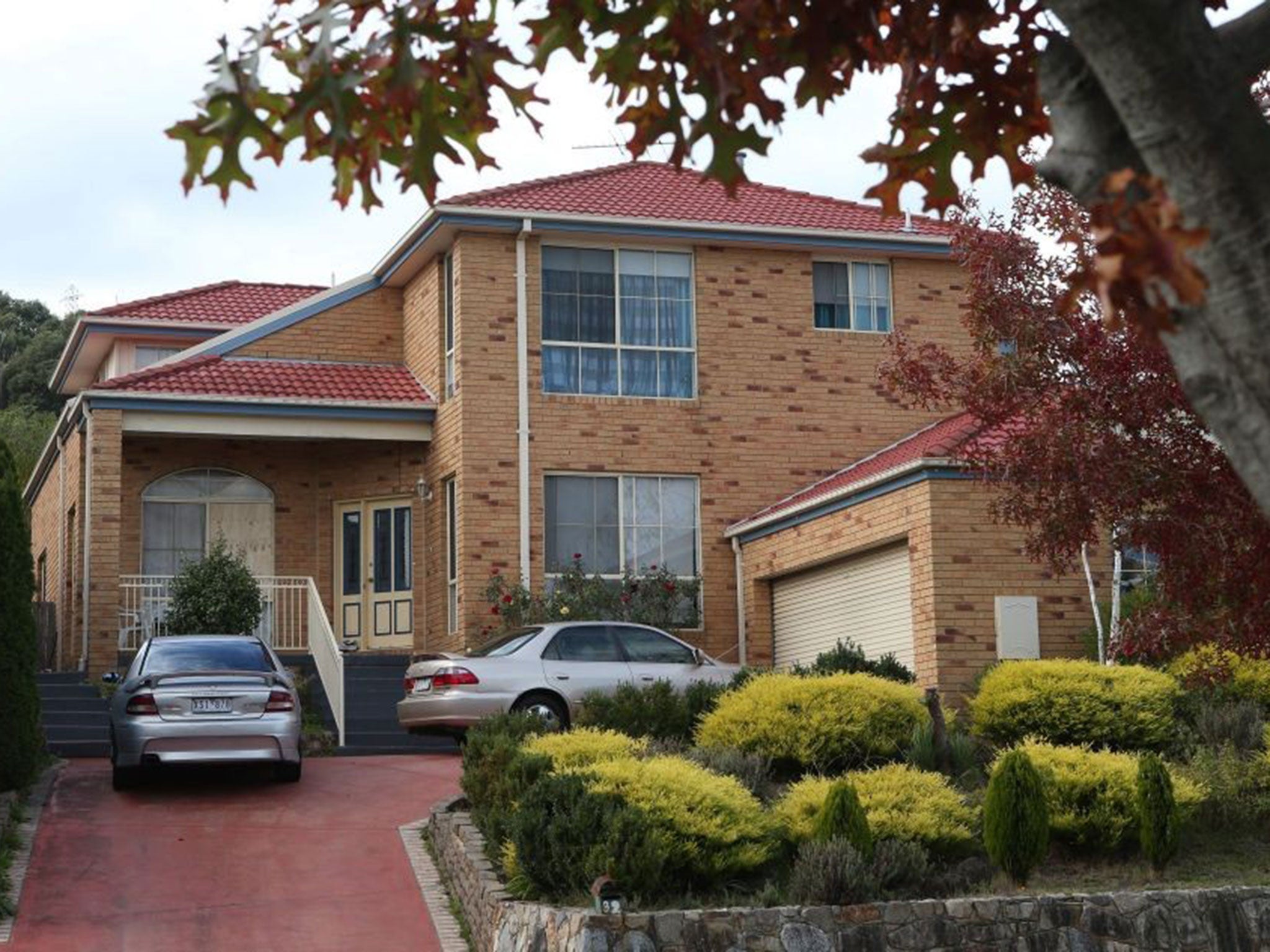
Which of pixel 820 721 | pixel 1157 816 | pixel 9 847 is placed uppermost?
pixel 820 721

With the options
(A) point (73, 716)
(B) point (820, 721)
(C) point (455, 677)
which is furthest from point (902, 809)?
(A) point (73, 716)

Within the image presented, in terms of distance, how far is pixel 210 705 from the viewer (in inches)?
669

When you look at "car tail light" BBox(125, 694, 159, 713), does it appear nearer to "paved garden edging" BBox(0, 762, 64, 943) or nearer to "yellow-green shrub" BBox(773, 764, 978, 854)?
"paved garden edging" BBox(0, 762, 64, 943)

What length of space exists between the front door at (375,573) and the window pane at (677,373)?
13.1 ft

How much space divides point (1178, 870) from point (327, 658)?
1159 cm

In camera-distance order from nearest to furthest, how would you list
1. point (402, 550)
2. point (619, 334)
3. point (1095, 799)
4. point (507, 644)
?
point (1095, 799), point (507, 644), point (619, 334), point (402, 550)

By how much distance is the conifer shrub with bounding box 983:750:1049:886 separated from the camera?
12.5 meters

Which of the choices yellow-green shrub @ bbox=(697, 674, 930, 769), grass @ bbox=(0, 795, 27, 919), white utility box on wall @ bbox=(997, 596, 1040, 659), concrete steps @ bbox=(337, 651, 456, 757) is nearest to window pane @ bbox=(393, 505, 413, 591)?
concrete steps @ bbox=(337, 651, 456, 757)

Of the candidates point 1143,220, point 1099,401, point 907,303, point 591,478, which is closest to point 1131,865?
point 1099,401

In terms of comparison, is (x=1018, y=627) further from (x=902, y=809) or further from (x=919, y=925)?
(x=919, y=925)

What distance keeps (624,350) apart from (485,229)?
2.47 m

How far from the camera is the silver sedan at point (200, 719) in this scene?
1684 centimetres

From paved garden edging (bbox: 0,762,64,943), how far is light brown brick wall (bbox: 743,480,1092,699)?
8.98m

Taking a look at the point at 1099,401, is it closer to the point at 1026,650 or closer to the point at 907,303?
the point at 1026,650
